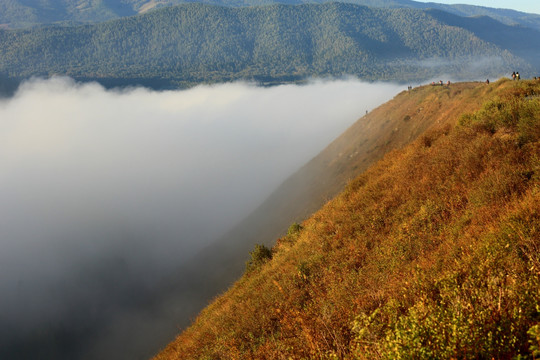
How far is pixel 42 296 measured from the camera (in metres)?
105

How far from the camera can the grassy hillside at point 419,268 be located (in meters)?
4.64

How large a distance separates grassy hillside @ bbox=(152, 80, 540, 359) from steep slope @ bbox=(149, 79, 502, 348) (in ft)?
97.4

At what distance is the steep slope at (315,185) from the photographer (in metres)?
46.7

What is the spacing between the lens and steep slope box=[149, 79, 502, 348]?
46.7 meters

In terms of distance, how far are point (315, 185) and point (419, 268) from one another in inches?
1953

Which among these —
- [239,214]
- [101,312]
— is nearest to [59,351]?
[101,312]

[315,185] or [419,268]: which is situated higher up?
[419,268]

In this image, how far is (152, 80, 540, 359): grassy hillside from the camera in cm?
464

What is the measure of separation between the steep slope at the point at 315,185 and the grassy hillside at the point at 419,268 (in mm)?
29674

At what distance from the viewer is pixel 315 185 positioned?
5694 centimetres

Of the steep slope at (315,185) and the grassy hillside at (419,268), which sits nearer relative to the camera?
the grassy hillside at (419,268)

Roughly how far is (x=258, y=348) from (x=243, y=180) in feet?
493

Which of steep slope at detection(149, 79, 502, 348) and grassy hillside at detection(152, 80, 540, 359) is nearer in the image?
grassy hillside at detection(152, 80, 540, 359)

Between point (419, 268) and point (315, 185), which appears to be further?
point (315, 185)
